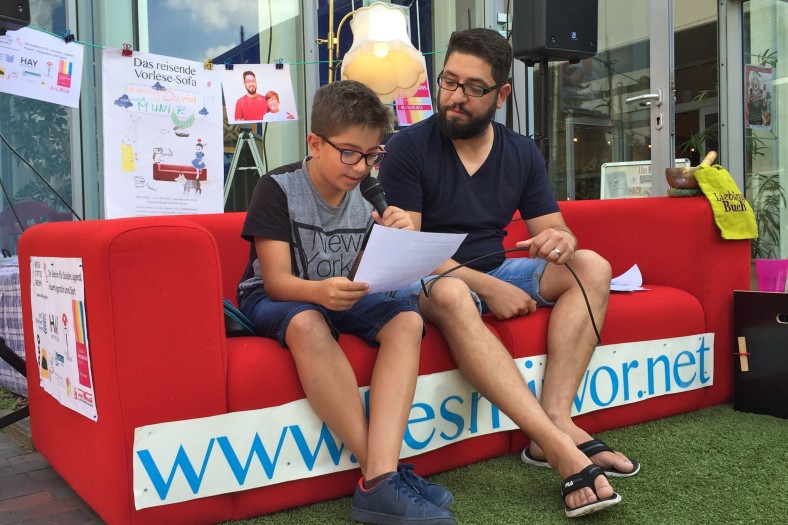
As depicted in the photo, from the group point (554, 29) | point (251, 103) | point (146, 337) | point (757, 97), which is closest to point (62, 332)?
point (146, 337)

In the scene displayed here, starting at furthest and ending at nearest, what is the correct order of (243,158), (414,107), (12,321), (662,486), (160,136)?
(243,158) < (414,107) < (160,136) < (12,321) < (662,486)

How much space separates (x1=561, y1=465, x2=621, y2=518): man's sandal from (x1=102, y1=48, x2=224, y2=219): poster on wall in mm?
2493

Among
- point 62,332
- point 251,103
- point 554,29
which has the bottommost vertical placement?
point 62,332

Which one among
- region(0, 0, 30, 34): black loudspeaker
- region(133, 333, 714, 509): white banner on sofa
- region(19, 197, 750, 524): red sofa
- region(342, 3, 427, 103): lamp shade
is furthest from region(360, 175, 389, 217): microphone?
region(342, 3, 427, 103): lamp shade

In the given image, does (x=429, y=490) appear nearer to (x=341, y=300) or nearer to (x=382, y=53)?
(x=341, y=300)

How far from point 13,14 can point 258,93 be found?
1412mm

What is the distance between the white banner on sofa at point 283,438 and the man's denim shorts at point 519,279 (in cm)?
17

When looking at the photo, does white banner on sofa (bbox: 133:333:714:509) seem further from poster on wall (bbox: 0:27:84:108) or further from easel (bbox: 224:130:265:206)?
easel (bbox: 224:130:265:206)

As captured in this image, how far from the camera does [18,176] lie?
12.3 feet

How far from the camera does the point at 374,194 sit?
1587 millimetres

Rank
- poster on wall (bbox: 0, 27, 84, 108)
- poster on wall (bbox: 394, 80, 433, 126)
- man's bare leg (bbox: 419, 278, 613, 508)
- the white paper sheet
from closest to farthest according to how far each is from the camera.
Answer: the white paper sheet, man's bare leg (bbox: 419, 278, 613, 508), poster on wall (bbox: 0, 27, 84, 108), poster on wall (bbox: 394, 80, 433, 126)

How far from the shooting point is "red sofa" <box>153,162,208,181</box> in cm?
340

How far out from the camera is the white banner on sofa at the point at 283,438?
1.35 m

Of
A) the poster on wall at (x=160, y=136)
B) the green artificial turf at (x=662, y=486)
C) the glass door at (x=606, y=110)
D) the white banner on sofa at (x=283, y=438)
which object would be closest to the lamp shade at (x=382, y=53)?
the poster on wall at (x=160, y=136)
